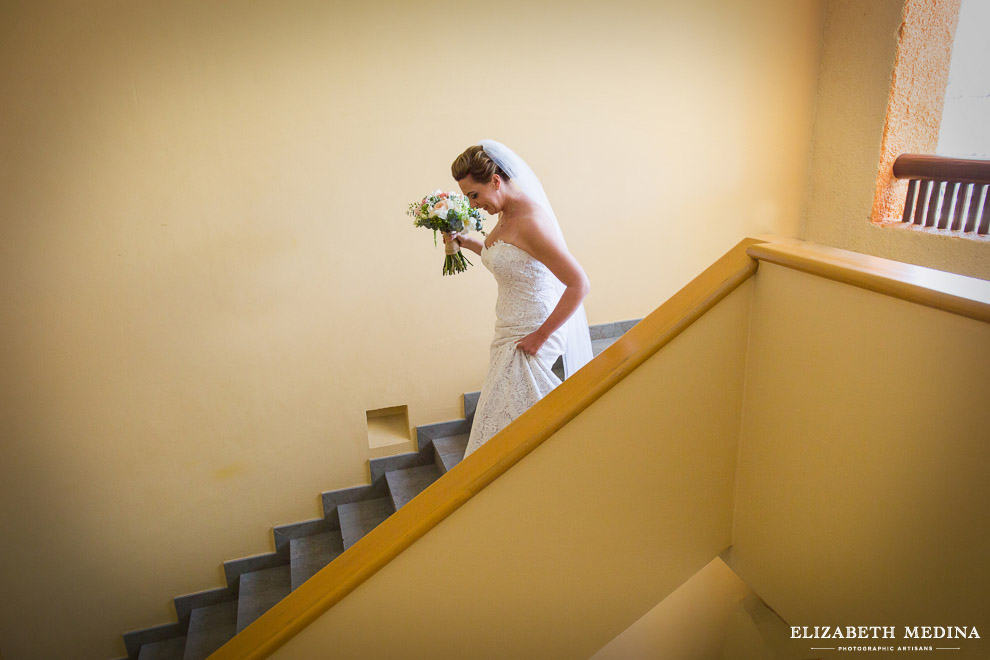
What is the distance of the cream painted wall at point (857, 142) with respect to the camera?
3840 mm

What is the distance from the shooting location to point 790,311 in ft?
4.58

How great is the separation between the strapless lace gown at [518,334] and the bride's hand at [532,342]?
0.11 feet

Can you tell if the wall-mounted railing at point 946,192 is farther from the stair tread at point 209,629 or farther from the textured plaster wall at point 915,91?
the stair tread at point 209,629

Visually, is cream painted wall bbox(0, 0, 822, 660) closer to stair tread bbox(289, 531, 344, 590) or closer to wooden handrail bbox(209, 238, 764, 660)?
stair tread bbox(289, 531, 344, 590)

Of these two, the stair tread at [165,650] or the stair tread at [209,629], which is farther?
the stair tread at [165,650]

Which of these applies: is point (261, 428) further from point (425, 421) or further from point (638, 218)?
point (638, 218)

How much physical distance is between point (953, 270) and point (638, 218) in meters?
1.89

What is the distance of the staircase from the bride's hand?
113 cm

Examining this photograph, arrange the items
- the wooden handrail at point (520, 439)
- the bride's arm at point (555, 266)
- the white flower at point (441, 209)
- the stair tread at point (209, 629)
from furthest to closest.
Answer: the stair tread at point (209, 629) → the white flower at point (441, 209) → the bride's arm at point (555, 266) → the wooden handrail at point (520, 439)

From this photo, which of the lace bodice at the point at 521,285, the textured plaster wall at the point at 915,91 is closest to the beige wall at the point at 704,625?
the lace bodice at the point at 521,285

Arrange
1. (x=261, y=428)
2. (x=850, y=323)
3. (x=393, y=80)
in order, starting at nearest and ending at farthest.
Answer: (x=850, y=323), (x=393, y=80), (x=261, y=428)

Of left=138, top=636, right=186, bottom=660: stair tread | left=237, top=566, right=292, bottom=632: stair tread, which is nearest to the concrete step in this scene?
left=237, top=566, right=292, bottom=632: stair tread

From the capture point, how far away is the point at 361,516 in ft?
13.1

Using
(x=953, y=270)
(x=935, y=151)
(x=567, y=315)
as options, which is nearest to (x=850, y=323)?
(x=567, y=315)
